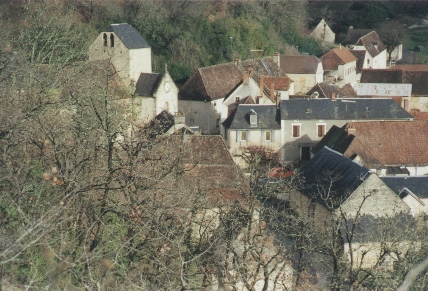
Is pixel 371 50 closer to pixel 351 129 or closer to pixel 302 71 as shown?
pixel 302 71

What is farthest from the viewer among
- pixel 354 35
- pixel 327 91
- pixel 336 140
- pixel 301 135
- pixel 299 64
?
pixel 354 35

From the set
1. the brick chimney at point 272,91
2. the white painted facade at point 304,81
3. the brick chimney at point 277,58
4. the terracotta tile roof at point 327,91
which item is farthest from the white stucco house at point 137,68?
A: the white painted facade at point 304,81

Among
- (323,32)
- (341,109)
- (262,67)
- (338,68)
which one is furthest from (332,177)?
(323,32)

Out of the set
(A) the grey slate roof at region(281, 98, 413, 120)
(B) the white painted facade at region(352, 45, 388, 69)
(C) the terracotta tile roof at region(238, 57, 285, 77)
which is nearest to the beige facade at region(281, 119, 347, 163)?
(A) the grey slate roof at region(281, 98, 413, 120)

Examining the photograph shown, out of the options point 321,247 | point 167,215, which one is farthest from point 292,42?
point 167,215

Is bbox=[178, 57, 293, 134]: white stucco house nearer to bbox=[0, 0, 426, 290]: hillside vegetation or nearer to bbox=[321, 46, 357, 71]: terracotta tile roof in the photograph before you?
bbox=[321, 46, 357, 71]: terracotta tile roof

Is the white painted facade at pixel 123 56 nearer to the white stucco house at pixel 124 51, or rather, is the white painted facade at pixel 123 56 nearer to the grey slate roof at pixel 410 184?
the white stucco house at pixel 124 51
